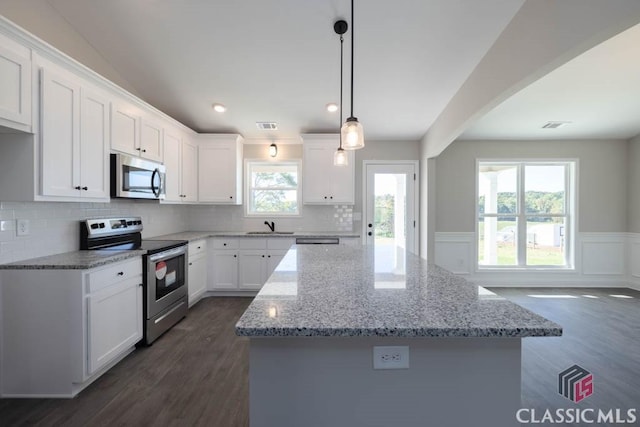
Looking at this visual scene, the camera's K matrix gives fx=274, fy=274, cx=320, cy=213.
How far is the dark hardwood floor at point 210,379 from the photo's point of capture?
1.73 meters

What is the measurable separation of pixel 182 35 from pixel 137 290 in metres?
2.37

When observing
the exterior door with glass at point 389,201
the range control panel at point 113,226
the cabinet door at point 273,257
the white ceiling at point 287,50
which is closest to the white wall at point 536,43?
the white ceiling at point 287,50

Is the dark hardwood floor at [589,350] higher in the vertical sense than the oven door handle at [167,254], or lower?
lower

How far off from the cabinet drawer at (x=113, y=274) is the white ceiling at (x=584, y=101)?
4.43m

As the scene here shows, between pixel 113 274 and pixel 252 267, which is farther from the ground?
pixel 113 274

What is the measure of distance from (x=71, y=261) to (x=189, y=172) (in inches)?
83.3

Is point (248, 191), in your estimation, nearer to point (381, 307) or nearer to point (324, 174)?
point (324, 174)

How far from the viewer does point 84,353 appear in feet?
6.25

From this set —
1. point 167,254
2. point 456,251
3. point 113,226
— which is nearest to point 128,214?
point 113,226

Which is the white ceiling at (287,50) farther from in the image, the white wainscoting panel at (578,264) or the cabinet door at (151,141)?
the white wainscoting panel at (578,264)

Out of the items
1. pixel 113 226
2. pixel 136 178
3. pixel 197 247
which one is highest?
pixel 136 178

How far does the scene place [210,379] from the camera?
82.0 inches

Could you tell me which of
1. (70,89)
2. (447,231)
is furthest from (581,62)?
(70,89)

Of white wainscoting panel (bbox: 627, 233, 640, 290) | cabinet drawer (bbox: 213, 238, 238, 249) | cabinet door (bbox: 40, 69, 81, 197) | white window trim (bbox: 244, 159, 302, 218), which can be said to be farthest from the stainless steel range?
white wainscoting panel (bbox: 627, 233, 640, 290)
